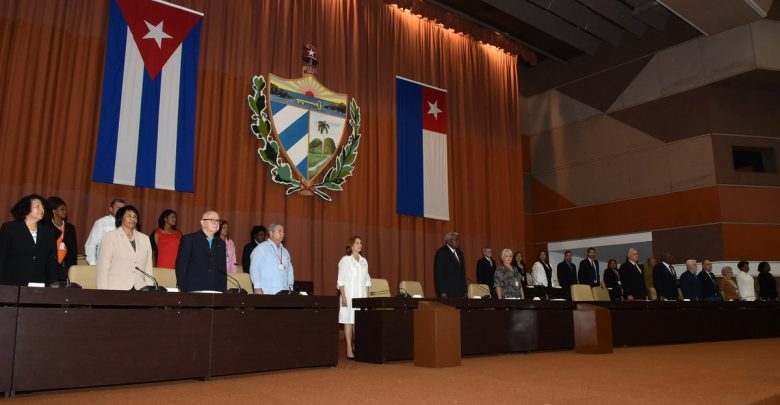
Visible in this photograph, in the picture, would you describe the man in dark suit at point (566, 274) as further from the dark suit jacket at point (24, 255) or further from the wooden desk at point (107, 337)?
the dark suit jacket at point (24, 255)

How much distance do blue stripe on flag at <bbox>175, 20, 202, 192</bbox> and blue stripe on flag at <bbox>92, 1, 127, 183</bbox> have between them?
744mm

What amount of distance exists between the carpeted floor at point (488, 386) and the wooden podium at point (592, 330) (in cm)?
74

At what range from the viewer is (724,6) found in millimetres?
10062

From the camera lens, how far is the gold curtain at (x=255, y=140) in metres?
6.69

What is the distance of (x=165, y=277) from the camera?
4707 millimetres

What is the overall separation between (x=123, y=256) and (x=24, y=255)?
1.97 feet

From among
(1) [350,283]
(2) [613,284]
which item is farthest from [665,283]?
(1) [350,283]

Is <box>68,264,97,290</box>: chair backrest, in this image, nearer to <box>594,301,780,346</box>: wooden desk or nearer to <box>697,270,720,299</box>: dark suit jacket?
<box>594,301,780,346</box>: wooden desk

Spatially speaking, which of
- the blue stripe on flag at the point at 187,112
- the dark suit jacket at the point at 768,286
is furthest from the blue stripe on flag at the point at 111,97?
the dark suit jacket at the point at 768,286

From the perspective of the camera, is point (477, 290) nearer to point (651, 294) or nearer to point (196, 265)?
point (196, 265)

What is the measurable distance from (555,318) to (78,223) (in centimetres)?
549

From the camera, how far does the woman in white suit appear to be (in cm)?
407

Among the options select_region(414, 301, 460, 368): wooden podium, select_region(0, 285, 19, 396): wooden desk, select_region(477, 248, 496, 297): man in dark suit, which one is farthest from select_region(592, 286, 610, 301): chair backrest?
select_region(0, 285, 19, 396): wooden desk

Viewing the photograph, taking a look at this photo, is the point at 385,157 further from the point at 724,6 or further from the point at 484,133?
the point at 724,6
